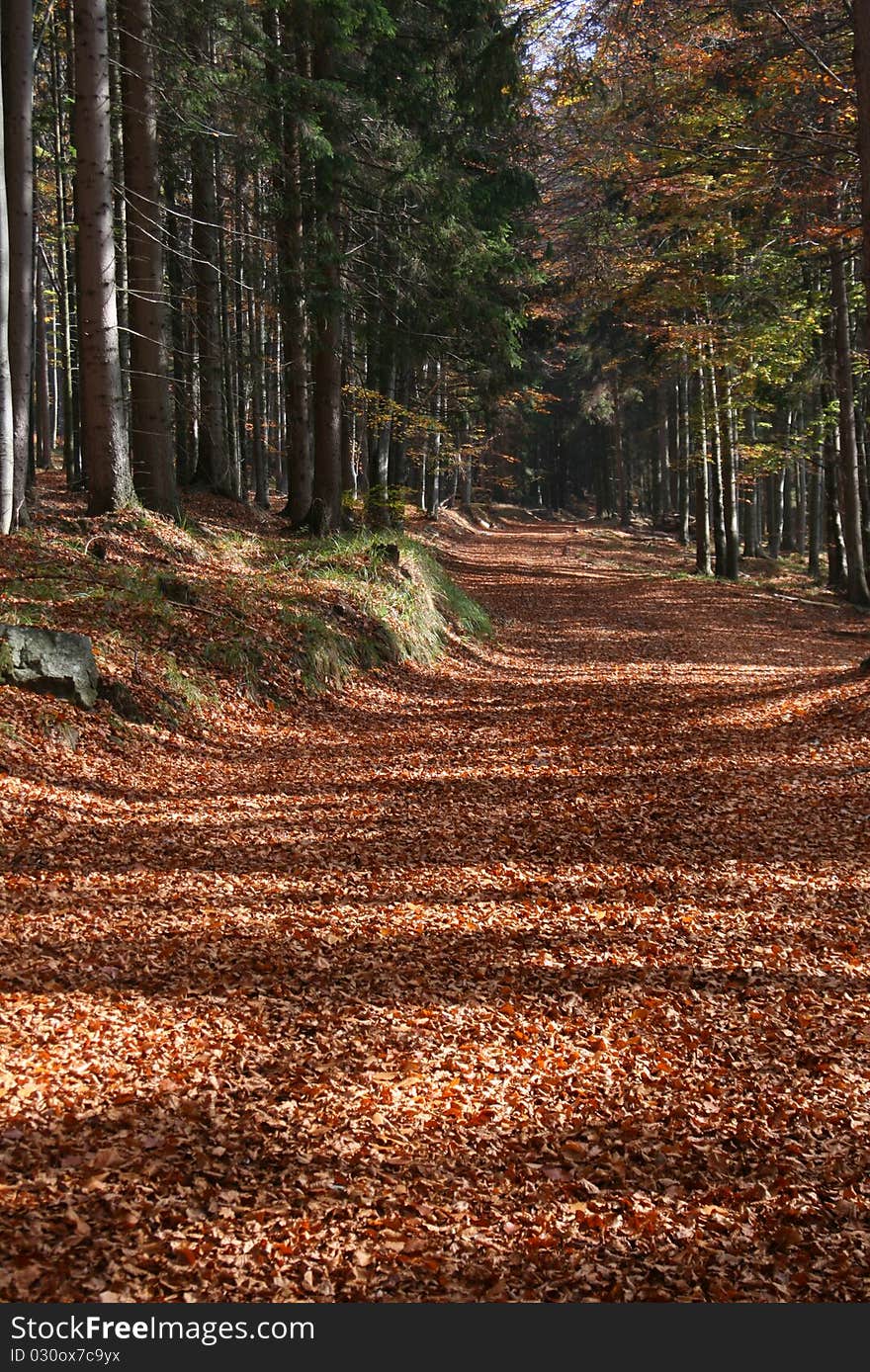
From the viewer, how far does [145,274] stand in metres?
11.8

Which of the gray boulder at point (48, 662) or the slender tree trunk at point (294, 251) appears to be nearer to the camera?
the gray boulder at point (48, 662)

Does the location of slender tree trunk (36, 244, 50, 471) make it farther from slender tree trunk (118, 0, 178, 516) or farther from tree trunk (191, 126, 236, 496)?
slender tree trunk (118, 0, 178, 516)

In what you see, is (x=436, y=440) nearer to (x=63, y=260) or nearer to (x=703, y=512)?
(x=703, y=512)

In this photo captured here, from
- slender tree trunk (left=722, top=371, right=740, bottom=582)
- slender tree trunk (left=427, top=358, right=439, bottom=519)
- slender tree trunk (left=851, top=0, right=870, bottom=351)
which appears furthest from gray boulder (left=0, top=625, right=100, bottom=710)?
slender tree trunk (left=722, top=371, right=740, bottom=582)

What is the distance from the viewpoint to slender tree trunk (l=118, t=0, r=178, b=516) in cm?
1132

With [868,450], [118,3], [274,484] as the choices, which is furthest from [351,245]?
[274,484]

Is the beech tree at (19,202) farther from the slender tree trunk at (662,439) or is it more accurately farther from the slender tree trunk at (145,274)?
the slender tree trunk at (662,439)

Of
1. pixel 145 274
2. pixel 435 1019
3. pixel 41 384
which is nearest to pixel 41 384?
pixel 41 384

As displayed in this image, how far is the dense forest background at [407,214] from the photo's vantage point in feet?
34.0

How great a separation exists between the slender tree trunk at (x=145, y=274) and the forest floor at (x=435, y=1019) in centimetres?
477

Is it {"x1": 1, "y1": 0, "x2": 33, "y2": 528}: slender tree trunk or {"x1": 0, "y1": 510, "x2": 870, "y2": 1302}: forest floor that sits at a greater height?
{"x1": 1, "y1": 0, "x2": 33, "y2": 528}: slender tree trunk

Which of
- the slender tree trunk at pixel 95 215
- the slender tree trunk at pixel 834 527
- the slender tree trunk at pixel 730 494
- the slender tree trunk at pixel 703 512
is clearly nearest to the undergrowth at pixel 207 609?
the slender tree trunk at pixel 95 215

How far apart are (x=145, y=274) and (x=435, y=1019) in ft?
35.2

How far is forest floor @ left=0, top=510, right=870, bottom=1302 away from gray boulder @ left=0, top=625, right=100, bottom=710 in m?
0.56
